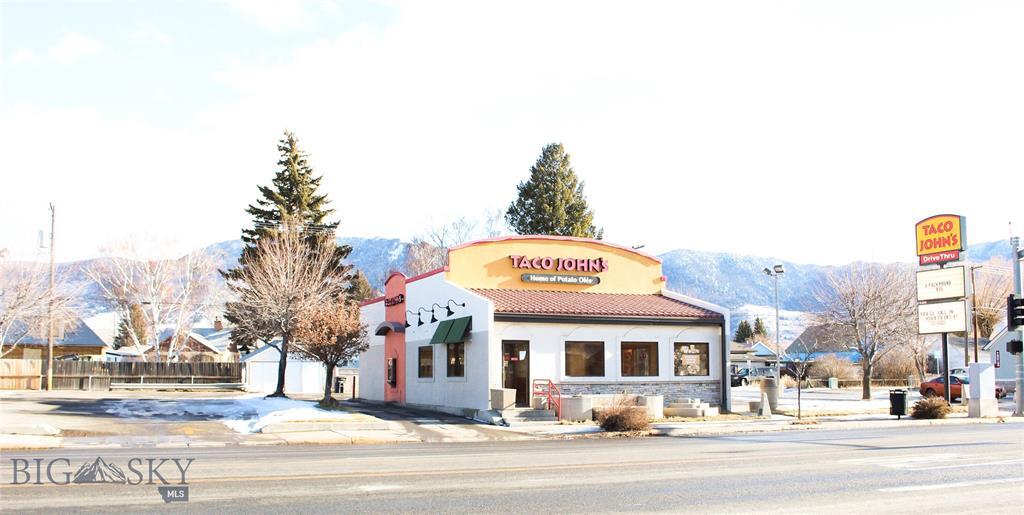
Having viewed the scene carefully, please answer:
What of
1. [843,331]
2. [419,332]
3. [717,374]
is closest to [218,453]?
[419,332]

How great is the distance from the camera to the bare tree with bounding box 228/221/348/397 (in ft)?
132

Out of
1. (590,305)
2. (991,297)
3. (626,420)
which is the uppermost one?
(991,297)

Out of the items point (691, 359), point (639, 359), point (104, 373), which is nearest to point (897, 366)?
point (691, 359)

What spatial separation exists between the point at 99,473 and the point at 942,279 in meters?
33.7

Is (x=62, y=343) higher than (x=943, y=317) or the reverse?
the reverse

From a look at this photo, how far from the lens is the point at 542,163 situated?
6838 centimetres

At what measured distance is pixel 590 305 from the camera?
32.1 meters

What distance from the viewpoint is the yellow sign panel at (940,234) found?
35250 mm

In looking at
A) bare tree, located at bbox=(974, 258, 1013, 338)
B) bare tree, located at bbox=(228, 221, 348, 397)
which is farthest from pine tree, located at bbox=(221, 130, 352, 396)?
bare tree, located at bbox=(974, 258, 1013, 338)

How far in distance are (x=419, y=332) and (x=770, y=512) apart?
2618cm

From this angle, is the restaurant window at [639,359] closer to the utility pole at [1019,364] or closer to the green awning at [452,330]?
the green awning at [452,330]

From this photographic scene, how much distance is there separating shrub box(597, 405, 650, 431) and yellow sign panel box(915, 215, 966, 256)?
58.7 feet

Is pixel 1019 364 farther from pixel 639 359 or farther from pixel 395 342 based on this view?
pixel 395 342

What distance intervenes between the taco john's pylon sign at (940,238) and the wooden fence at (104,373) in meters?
41.3
